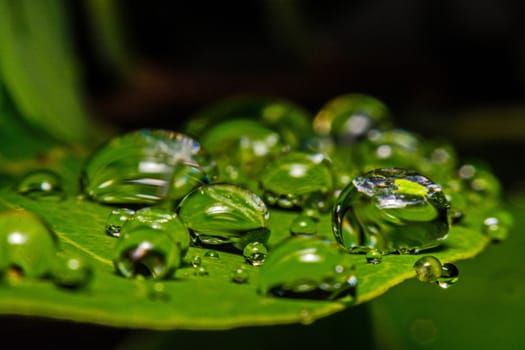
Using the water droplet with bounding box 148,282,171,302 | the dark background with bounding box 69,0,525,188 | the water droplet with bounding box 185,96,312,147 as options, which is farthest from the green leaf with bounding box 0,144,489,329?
the dark background with bounding box 69,0,525,188

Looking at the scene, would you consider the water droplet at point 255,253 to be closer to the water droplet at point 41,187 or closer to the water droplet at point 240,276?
the water droplet at point 240,276

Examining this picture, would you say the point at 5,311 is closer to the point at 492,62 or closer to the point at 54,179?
the point at 54,179

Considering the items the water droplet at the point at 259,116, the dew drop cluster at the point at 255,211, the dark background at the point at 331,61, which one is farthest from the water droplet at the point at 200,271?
the dark background at the point at 331,61

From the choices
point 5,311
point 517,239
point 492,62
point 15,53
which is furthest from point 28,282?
point 492,62

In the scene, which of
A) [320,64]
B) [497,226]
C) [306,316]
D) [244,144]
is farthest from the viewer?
[320,64]

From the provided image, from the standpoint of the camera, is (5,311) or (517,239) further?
(517,239)

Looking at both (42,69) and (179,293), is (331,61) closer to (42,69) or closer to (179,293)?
(42,69)

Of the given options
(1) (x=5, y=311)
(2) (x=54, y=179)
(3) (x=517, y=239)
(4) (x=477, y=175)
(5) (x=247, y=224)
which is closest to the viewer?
(1) (x=5, y=311)

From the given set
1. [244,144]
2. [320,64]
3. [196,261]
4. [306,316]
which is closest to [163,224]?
[196,261]
